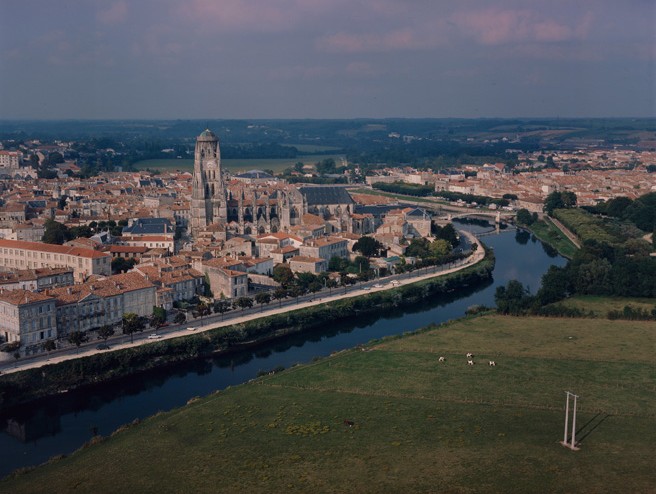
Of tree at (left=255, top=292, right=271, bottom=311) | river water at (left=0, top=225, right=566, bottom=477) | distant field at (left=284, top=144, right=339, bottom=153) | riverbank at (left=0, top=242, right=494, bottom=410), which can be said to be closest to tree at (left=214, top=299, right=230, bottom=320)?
riverbank at (left=0, top=242, right=494, bottom=410)

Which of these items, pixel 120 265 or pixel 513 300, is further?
pixel 120 265

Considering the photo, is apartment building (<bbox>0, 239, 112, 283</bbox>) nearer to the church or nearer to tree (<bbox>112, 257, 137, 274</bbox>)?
tree (<bbox>112, 257, 137, 274</bbox>)

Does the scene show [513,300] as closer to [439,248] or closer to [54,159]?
[439,248]

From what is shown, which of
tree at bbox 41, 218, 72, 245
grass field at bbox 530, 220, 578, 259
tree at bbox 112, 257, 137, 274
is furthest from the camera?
grass field at bbox 530, 220, 578, 259

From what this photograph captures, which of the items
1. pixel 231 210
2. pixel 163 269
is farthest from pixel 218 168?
pixel 163 269

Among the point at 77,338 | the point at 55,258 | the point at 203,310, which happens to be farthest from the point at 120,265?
the point at 77,338

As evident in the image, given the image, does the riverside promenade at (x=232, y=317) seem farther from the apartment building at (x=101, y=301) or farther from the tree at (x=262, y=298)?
the apartment building at (x=101, y=301)

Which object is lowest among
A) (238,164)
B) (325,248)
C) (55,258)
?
(325,248)

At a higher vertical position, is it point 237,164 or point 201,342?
point 237,164
